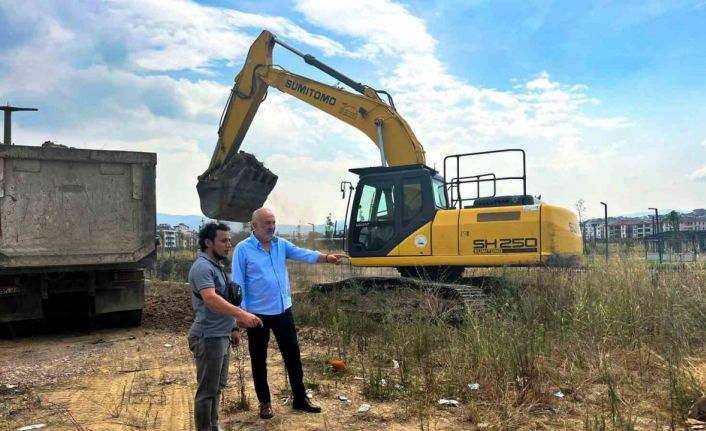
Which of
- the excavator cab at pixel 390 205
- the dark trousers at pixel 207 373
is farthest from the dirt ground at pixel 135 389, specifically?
the excavator cab at pixel 390 205

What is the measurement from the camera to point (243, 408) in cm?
488

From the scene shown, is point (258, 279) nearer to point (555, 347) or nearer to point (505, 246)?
point (555, 347)

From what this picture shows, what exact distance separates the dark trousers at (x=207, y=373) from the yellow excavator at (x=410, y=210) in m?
5.21

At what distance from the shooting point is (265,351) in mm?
4848

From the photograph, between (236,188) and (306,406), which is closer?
(306,406)

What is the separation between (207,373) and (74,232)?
538cm

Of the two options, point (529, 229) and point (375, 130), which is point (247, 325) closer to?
point (529, 229)

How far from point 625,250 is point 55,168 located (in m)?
8.83

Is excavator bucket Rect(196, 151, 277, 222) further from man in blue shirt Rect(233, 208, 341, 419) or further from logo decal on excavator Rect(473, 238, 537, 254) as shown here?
man in blue shirt Rect(233, 208, 341, 419)

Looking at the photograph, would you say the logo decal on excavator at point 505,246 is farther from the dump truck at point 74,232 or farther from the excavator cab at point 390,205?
the dump truck at point 74,232

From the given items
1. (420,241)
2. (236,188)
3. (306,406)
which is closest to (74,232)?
(236,188)

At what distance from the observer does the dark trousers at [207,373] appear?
391 cm

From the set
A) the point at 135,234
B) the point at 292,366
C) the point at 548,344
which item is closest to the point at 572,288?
the point at 548,344

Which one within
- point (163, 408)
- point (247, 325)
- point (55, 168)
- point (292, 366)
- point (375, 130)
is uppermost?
point (375, 130)
